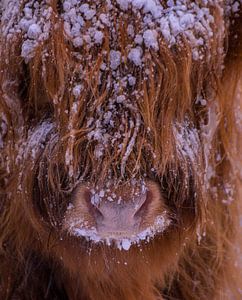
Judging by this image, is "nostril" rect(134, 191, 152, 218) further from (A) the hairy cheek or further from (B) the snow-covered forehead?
(B) the snow-covered forehead

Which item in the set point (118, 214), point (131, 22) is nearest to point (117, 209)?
point (118, 214)

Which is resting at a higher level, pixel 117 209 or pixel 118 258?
pixel 117 209

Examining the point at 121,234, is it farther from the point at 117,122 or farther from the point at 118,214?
the point at 117,122

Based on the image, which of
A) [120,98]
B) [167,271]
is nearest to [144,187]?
[120,98]

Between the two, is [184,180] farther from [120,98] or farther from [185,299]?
[185,299]

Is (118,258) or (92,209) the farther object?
(118,258)

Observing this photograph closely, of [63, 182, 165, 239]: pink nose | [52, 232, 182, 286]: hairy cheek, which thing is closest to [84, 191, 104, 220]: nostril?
[63, 182, 165, 239]: pink nose

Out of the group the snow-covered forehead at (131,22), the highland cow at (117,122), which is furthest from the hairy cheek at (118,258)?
the snow-covered forehead at (131,22)

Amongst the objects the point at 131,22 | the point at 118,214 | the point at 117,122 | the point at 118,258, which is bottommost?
the point at 118,258
